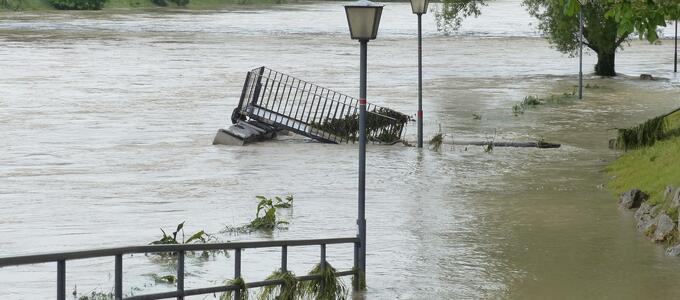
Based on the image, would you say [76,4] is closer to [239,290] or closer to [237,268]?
[239,290]

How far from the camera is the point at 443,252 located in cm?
1719

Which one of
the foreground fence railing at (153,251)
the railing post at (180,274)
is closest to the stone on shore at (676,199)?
the foreground fence railing at (153,251)

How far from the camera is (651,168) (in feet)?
73.4

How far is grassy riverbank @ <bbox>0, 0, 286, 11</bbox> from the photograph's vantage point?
392 ft

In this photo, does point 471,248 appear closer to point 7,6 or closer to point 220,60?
point 220,60

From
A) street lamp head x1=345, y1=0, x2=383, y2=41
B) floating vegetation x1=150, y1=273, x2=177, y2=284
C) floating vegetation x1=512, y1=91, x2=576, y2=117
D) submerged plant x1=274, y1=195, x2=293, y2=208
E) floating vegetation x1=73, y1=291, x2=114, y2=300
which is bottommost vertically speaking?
floating vegetation x1=150, y1=273, x2=177, y2=284

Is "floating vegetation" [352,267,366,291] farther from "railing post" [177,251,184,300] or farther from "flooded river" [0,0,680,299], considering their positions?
"railing post" [177,251,184,300]

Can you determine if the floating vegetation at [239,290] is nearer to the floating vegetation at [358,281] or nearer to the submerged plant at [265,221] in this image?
the floating vegetation at [358,281]

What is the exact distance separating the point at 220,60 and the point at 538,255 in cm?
4759

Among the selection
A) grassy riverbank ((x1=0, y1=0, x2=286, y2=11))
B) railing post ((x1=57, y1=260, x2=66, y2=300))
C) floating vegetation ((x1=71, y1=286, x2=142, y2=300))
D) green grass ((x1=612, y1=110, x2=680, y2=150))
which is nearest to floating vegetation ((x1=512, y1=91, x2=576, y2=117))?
green grass ((x1=612, y1=110, x2=680, y2=150))

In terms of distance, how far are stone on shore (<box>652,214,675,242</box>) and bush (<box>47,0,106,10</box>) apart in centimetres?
11389

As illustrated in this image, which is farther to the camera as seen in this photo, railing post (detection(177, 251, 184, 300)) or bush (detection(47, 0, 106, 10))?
bush (detection(47, 0, 106, 10))

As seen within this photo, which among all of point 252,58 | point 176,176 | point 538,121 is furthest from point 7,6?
point 176,176

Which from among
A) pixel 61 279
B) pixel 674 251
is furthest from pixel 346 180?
pixel 61 279
